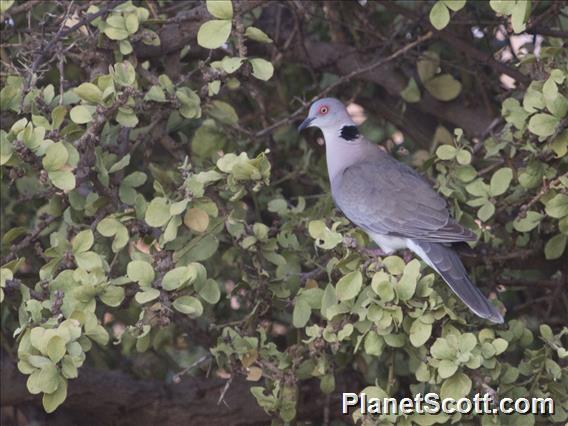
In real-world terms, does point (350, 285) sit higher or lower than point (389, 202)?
higher

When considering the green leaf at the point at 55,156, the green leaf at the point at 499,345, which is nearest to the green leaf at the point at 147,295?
the green leaf at the point at 55,156

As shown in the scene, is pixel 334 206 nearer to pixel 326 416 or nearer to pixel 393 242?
pixel 393 242

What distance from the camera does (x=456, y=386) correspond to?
10.2ft

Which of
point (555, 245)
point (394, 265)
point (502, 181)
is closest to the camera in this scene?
point (394, 265)

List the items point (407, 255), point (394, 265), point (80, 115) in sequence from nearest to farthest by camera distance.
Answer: point (394, 265), point (80, 115), point (407, 255)

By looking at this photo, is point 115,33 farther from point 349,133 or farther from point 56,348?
point 349,133

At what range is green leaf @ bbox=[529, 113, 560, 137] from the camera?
335cm

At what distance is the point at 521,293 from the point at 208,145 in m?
1.50

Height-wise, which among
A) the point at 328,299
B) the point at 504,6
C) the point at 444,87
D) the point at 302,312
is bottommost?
the point at 444,87

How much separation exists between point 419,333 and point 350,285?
0.23 m

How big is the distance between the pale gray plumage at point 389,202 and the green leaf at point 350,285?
0.48 meters

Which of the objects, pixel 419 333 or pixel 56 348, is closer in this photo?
pixel 56 348

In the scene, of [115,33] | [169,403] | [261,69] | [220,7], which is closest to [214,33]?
[220,7]

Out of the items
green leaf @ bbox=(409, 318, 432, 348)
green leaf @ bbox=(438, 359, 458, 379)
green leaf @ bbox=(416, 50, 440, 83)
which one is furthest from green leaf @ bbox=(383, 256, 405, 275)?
green leaf @ bbox=(416, 50, 440, 83)
